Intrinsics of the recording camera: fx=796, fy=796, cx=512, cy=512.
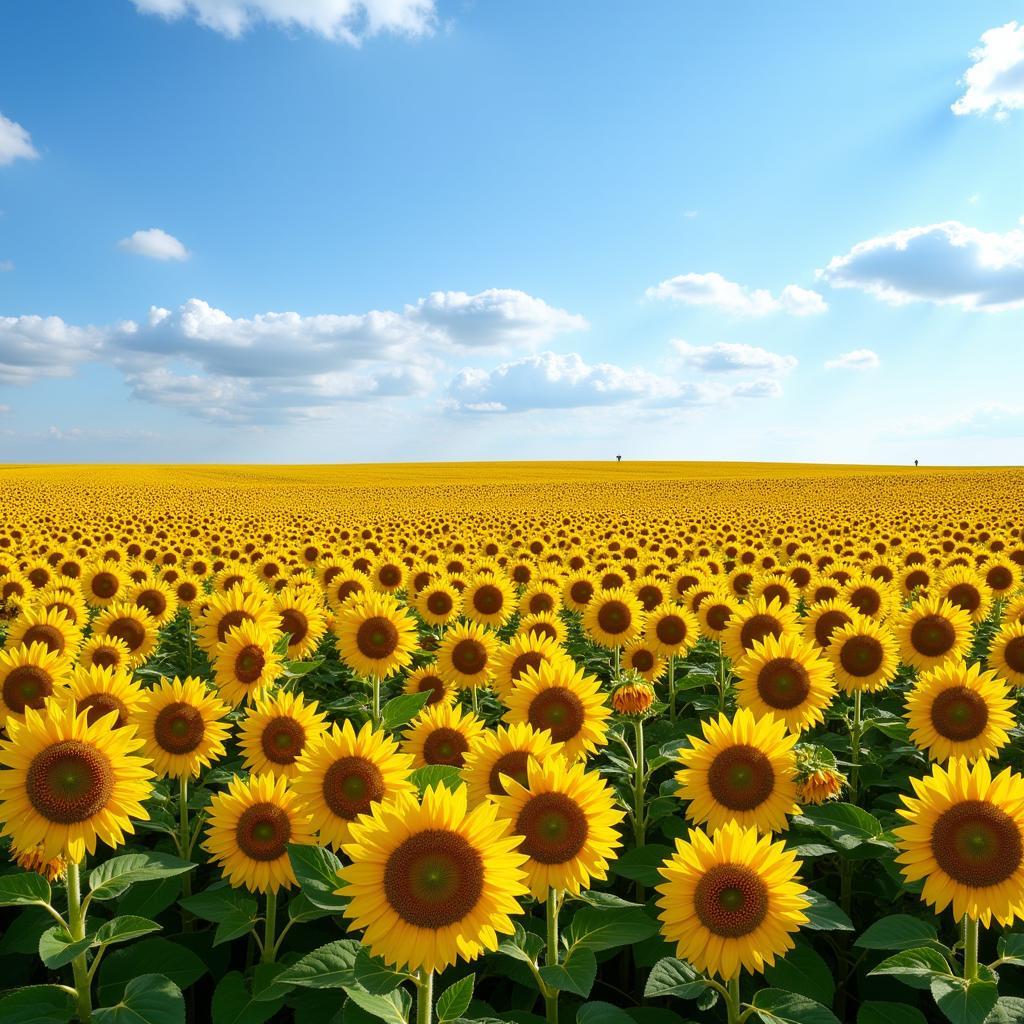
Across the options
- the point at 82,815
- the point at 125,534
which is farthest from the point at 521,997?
the point at 125,534

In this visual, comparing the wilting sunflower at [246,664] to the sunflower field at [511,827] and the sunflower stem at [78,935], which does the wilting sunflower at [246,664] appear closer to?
the sunflower field at [511,827]

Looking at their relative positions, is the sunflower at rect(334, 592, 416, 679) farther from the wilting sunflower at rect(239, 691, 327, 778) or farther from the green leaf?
the green leaf

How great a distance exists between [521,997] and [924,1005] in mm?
2493

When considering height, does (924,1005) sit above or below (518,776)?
below

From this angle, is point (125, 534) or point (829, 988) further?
point (125, 534)

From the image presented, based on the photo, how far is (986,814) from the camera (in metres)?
3.57

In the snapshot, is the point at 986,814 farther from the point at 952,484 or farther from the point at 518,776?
the point at 952,484

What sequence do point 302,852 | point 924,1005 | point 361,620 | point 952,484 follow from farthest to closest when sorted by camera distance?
point 952,484 → point 361,620 → point 924,1005 → point 302,852

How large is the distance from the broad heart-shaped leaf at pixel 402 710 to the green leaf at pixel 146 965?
5.47ft

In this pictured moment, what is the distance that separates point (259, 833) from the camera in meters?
4.09

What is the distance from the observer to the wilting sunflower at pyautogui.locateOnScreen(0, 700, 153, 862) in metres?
3.67

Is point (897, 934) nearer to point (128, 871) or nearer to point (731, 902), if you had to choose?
point (731, 902)

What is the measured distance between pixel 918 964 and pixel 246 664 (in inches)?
196

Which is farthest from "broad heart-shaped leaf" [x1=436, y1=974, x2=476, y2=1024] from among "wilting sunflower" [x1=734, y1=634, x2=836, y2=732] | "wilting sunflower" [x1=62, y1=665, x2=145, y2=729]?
"wilting sunflower" [x1=734, y1=634, x2=836, y2=732]
